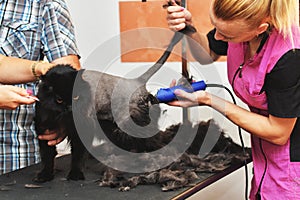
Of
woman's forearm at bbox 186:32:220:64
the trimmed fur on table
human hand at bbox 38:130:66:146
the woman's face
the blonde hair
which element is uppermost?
the blonde hair

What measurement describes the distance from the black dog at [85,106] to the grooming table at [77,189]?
0.03 meters

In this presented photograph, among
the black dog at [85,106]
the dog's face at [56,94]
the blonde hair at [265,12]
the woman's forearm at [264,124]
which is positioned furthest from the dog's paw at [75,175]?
the blonde hair at [265,12]

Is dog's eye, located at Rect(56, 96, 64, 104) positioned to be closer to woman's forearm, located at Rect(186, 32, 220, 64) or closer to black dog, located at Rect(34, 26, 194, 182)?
black dog, located at Rect(34, 26, 194, 182)

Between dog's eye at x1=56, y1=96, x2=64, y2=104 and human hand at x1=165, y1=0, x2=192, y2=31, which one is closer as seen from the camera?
dog's eye at x1=56, y1=96, x2=64, y2=104

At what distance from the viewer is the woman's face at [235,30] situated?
0.85 metres

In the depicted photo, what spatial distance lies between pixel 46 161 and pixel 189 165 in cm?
34

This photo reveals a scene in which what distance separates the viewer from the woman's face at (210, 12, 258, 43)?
85 centimetres

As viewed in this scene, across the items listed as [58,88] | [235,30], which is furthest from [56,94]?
[235,30]

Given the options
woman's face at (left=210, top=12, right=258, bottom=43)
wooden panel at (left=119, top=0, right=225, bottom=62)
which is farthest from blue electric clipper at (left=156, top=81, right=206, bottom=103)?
wooden panel at (left=119, top=0, right=225, bottom=62)

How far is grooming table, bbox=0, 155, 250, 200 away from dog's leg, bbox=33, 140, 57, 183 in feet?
0.06

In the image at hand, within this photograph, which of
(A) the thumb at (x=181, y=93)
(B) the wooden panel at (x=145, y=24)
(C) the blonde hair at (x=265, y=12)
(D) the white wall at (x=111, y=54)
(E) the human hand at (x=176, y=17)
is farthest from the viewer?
(B) the wooden panel at (x=145, y=24)

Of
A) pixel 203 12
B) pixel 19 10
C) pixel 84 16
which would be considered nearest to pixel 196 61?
pixel 203 12

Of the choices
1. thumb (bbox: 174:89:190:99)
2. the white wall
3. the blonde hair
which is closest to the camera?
the blonde hair

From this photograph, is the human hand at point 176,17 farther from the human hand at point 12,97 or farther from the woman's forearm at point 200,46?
the human hand at point 12,97
